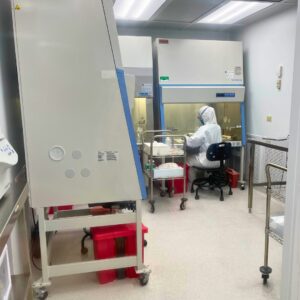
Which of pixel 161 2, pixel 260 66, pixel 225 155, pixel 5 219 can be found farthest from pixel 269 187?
pixel 260 66

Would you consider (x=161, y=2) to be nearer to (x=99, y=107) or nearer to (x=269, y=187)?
(x=99, y=107)

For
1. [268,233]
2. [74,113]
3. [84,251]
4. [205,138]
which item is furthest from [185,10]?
[84,251]

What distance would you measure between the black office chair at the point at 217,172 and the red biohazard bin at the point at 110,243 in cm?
194

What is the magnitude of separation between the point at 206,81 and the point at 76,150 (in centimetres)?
303

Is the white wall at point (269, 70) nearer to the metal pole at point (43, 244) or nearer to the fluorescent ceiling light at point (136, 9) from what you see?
the fluorescent ceiling light at point (136, 9)

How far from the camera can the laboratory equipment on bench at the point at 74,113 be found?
1.73 meters

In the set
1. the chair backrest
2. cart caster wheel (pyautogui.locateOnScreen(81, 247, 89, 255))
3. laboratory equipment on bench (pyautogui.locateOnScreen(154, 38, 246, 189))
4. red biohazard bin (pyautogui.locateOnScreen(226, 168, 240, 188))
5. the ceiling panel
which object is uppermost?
the ceiling panel

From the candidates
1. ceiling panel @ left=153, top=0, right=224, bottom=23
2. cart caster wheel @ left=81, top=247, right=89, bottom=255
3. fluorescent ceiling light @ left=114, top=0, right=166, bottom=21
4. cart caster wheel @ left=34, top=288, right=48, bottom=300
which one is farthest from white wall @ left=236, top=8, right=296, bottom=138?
cart caster wheel @ left=34, top=288, right=48, bottom=300

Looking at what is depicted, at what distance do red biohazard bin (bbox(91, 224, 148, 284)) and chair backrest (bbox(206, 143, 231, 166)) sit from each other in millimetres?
1911

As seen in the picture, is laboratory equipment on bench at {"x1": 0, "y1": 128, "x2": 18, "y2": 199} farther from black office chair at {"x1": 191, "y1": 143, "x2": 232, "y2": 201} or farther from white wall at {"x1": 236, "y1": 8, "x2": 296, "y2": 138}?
white wall at {"x1": 236, "y1": 8, "x2": 296, "y2": 138}

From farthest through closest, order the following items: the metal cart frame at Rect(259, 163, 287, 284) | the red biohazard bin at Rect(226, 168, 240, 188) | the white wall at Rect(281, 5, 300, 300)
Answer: the red biohazard bin at Rect(226, 168, 240, 188)
the metal cart frame at Rect(259, 163, 287, 284)
the white wall at Rect(281, 5, 300, 300)

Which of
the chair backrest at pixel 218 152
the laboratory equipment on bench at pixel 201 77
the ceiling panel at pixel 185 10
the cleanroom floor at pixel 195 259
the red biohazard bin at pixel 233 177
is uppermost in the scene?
the ceiling panel at pixel 185 10

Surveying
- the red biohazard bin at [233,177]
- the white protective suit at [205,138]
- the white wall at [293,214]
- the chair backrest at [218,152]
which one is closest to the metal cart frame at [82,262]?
the white wall at [293,214]

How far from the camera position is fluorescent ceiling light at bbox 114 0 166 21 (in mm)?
3342
